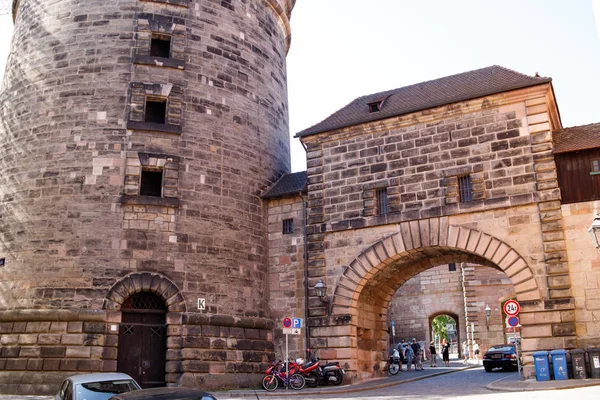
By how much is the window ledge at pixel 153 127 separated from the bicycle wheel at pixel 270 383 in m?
7.69

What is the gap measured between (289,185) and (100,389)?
12139 mm

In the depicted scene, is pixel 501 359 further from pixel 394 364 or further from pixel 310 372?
pixel 310 372

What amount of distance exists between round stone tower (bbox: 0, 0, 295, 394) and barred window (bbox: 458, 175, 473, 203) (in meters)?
6.60

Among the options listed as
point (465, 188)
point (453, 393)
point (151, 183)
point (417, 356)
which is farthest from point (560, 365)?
point (151, 183)

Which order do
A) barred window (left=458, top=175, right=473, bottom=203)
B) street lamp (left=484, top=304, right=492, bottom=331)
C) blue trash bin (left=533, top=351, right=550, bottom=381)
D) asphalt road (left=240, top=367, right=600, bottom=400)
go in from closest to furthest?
asphalt road (left=240, top=367, right=600, bottom=400)
blue trash bin (left=533, top=351, right=550, bottom=381)
barred window (left=458, top=175, right=473, bottom=203)
street lamp (left=484, top=304, right=492, bottom=331)

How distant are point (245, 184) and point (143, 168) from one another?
3368 millimetres

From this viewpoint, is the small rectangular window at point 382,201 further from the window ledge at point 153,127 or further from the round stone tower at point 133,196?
the window ledge at point 153,127

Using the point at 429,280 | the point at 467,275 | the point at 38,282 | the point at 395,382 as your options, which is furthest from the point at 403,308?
the point at 38,282

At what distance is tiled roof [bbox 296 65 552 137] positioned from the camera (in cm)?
1694

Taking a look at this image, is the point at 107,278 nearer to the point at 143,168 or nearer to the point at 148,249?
the point at 148,249

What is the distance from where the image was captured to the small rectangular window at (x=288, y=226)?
19.8m

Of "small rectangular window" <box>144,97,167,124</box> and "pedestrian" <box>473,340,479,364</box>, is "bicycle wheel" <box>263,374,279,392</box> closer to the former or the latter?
"small rectangular window" <box>144,97,167,124</box>

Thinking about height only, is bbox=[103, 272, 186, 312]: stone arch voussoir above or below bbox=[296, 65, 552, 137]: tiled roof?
below

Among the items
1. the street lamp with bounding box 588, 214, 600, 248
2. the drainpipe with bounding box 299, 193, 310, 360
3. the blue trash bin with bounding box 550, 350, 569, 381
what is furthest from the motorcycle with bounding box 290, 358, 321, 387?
the street lamp with bounding box 588, 214, 600, 248
